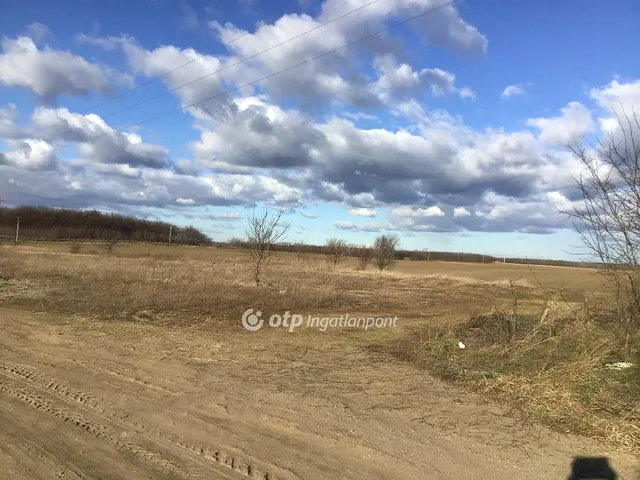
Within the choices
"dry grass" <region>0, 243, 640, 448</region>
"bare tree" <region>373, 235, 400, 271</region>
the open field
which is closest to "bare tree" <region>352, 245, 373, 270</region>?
"bare tree" <region>373, 235, 400, 271</region>

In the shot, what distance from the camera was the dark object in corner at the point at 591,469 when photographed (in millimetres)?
4641

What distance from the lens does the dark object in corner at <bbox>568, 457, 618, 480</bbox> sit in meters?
4.64

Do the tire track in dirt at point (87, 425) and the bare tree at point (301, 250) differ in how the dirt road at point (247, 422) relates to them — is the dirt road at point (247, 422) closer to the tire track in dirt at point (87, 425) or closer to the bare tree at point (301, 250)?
the tire track in dirt at point (87, 425)

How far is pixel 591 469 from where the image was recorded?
4.82 metres

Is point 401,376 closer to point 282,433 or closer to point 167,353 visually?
point 282,433

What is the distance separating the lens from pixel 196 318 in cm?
1404

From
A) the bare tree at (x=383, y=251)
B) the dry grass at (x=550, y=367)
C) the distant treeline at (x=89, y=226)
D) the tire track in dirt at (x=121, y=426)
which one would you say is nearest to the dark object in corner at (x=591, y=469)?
the dry grass at (x=550, y=367)

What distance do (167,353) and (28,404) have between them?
3.53 m

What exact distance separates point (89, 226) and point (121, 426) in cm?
15435

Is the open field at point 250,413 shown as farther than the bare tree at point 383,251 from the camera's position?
No

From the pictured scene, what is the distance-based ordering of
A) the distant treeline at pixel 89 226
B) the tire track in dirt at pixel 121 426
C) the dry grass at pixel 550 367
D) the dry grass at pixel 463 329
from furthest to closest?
1. the distant treeline at pixel 89 226
2. the dry grass at pixel 463 329
3. the dry grass at pixel 550 367
4. the tire track in dirt at pixel 121 426

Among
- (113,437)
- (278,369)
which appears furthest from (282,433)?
(278,369)

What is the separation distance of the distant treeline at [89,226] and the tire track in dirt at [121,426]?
125433 mm

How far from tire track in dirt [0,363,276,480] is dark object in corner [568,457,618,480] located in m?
2.89
